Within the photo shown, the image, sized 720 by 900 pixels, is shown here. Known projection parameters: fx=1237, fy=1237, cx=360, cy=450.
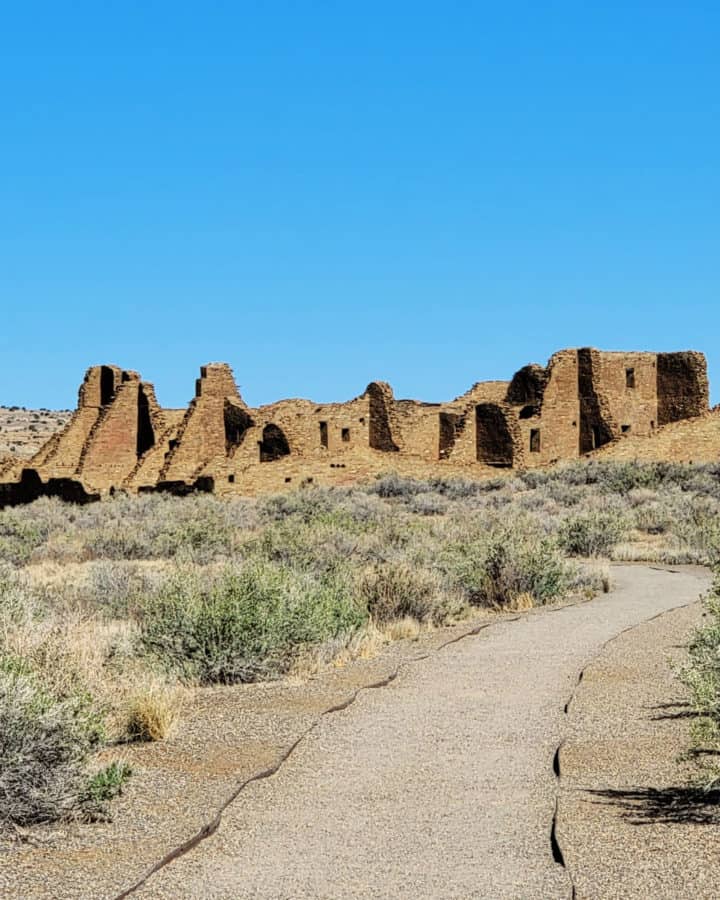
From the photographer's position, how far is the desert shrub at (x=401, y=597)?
13.1m

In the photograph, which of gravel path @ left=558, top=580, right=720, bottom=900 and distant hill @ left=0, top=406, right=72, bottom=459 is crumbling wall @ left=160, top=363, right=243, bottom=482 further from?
gravel path @ left=558, top=580, right=720, bottom=900

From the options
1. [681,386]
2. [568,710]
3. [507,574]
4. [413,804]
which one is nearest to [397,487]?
[681,386]

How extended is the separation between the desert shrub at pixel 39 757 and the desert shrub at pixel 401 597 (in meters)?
7.25

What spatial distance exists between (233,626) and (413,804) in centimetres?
391

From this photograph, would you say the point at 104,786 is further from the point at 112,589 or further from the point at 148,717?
the point at 112,589

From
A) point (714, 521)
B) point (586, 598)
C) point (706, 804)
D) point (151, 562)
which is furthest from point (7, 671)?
point (714, 521)

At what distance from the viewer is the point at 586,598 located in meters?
15.4

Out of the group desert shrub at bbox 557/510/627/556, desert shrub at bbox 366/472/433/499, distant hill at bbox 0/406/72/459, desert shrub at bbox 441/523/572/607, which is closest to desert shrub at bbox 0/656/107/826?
desert shrub at bbox 441/523/572/607

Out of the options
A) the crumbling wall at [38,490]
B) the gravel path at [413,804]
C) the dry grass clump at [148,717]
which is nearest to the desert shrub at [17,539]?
the crumbling wall at [38,490]

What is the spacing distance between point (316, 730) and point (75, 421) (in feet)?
121

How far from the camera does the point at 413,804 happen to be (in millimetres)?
6086

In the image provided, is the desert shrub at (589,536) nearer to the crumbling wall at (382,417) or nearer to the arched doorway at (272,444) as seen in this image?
the arched doorway at (272,444)

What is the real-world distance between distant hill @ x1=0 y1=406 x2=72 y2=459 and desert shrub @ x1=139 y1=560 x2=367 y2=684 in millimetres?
49097

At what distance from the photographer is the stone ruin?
1550 inches
